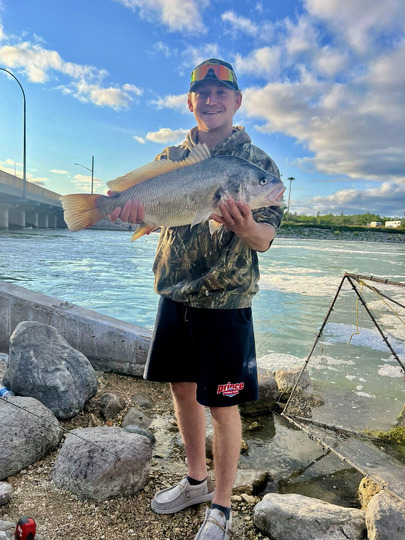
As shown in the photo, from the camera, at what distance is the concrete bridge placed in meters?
38.4

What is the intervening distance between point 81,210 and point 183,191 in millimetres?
692

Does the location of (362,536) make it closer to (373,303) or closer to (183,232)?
(183,232)

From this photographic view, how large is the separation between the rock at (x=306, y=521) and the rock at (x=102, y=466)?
0.88 m

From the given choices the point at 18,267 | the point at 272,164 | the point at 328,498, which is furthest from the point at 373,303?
the point at 18,267

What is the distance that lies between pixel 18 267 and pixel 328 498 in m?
17.2

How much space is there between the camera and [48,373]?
3990 millimetres

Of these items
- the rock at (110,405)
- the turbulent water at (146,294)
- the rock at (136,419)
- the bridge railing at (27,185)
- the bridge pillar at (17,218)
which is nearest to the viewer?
the rock at (136,419)

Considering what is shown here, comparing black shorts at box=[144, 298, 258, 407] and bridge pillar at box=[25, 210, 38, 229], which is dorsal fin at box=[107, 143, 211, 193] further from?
bridge pillar at box=[25, 210, 38, 229]

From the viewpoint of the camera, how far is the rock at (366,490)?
301 centimetres

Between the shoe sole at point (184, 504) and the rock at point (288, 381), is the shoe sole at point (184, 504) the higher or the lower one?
the lower one

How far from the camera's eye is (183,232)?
8.96 ft

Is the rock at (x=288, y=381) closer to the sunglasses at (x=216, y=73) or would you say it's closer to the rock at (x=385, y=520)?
the rock at (x=385, y=520)

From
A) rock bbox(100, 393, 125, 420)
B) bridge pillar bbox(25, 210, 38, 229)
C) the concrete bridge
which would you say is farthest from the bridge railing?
rock bbox(100, 393, 125, 420)

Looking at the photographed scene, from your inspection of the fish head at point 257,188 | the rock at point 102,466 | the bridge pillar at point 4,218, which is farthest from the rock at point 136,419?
the bridge pillar at point 4,218
